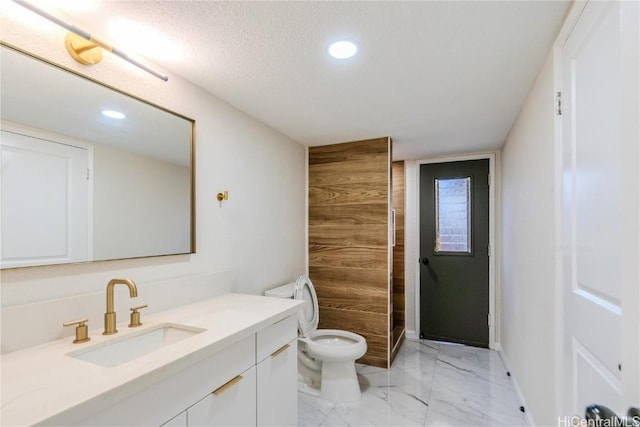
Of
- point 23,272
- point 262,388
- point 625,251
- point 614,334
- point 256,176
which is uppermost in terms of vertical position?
point 256,176

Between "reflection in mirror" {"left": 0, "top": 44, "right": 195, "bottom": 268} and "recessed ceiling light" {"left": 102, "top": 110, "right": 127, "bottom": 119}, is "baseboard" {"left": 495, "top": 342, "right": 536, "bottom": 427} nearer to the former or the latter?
"reflection in mirror" {"left": 0, "top": 44, "right": 195, "bottom": 268}

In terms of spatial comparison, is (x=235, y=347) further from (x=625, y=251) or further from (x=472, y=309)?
(x=472, y=309)

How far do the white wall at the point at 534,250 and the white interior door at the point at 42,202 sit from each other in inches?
80.5

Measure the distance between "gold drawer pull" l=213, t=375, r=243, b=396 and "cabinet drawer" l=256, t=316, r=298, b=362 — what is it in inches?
5.5

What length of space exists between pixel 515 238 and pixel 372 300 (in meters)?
1.29

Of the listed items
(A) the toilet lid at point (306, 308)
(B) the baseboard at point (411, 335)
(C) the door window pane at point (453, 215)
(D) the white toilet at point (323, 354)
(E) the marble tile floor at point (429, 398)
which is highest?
(C) the door window pane at point (453, 215)

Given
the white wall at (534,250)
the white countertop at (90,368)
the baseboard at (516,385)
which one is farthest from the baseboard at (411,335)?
the white countertop at (90,368)

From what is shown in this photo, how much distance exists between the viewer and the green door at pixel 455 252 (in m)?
3.32

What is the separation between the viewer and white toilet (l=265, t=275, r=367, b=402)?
222 centimetres

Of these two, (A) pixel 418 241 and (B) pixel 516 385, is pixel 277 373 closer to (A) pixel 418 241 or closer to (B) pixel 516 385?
(B) pixel 516 385

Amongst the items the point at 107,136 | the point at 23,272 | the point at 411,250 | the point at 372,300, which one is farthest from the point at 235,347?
the point at 411,250

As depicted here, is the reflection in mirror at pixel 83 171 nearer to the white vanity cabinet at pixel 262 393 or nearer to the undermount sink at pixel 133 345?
the undermount sink at pixel 133 345

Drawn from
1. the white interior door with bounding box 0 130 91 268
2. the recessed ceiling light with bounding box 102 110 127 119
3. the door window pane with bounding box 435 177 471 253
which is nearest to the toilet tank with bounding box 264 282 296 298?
the white interior door with bounding box 0 130 91 268

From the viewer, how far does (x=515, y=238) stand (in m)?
2.38
